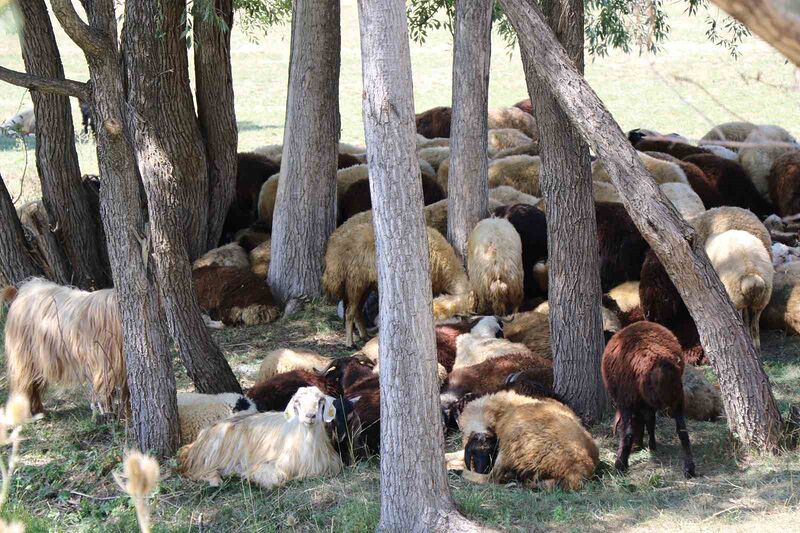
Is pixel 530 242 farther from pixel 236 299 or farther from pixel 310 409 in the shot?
pixel 310 409

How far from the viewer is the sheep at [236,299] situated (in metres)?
11.3

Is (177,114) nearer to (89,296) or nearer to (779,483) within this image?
(89,296)

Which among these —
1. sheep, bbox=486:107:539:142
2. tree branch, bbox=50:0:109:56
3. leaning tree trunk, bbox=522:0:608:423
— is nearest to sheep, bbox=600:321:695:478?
leaning tree trunk, bbox=522:0:608:423

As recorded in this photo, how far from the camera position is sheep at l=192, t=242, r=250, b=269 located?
12258 mm

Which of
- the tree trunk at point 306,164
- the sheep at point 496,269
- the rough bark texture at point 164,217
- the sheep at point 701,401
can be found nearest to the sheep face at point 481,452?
the sheep at point 701,401

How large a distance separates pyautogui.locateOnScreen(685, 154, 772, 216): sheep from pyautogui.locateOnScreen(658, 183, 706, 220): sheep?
1.48 meters

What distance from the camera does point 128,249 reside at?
694 cm

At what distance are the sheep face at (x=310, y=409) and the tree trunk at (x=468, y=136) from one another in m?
4.85

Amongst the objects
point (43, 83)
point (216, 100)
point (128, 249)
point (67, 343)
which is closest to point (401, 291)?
point (128, 249)

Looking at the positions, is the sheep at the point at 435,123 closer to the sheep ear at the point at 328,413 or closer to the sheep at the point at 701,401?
the sheep at the point at 701,401

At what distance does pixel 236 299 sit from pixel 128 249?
14.7 feet

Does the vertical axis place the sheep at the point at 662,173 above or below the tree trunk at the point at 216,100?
below

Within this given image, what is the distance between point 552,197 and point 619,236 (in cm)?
362

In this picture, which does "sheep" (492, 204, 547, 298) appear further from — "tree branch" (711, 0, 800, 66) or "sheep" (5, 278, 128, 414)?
"tree branch" (711, 0, 800, 66)
